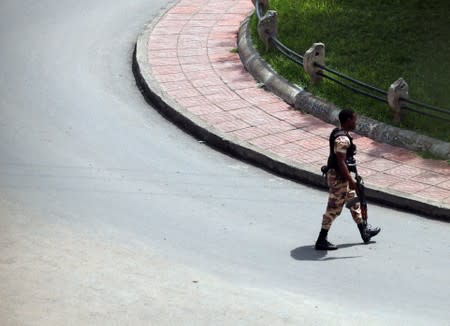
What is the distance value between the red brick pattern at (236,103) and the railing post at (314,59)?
2.11ft

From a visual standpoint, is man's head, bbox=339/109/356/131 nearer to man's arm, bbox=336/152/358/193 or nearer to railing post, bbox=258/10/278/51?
man's arm, bbox=336/152/358/193

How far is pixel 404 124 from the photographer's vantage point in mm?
13625

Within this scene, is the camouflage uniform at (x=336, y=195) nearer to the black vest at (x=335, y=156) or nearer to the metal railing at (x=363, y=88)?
the black vest at (x=335, y=156)

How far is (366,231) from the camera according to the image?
10.6m

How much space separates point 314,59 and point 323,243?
512cm

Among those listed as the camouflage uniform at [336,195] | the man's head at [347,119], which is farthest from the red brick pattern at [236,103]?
the man's head at [347,119]

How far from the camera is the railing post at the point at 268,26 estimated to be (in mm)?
16422

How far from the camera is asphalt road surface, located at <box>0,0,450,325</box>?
9.12 m

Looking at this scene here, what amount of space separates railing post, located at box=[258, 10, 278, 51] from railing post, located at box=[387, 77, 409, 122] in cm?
351

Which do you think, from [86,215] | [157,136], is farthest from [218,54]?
[86,215]

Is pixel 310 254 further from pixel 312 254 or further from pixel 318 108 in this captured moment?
pixel 318 108

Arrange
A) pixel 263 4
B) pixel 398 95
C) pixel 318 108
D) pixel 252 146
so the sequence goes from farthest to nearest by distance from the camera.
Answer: pixel 263 4 < pixel 318 108 < pixel 398 95 < pixel 252 146

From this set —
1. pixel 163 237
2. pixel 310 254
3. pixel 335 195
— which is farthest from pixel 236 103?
pixel 310 254

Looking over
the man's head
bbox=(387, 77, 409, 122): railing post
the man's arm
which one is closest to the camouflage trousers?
the man's arm
